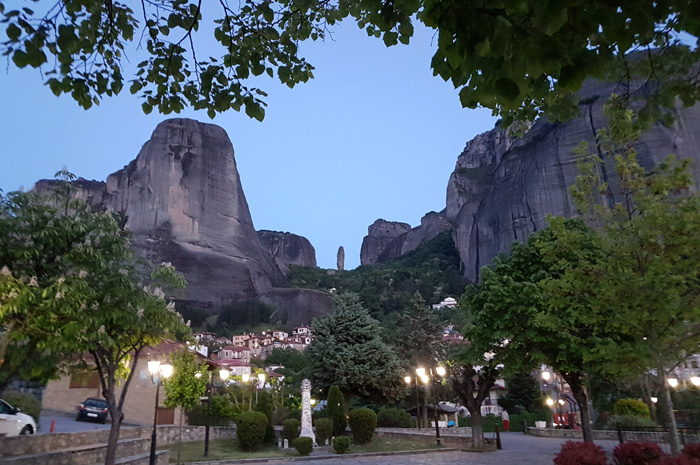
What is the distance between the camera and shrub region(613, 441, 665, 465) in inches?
355

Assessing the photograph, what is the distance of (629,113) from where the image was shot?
25.2 feet

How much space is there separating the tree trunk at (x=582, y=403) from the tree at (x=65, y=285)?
15.0m

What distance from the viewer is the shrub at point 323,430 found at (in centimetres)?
2297

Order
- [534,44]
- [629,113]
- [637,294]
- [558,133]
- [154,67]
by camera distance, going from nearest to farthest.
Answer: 1. [534,44]
2. [154,67]
3. [629,113]
4. [637,294]
5. [558,133]

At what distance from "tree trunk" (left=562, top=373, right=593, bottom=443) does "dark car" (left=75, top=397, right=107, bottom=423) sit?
2193 centimetres

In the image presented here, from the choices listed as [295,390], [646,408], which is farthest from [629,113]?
[295,390]

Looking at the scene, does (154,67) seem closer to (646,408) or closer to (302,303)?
(646,408)

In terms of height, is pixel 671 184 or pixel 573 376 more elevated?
pixel 671 184

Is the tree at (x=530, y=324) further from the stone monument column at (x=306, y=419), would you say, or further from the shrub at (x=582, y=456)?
the stone monument column at (x=306, y=419)

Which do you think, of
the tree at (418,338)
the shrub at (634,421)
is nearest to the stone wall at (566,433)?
the shrub at (634,421)

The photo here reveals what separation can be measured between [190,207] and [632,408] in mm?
75707

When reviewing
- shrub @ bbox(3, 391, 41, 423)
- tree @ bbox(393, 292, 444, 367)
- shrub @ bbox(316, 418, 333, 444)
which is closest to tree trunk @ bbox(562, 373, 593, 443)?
shrub @ bbox(316, 418, 333, 444)

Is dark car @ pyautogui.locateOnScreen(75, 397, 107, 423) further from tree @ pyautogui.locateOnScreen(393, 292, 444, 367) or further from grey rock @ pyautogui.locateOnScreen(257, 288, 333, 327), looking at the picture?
grey rock @ pyautogui.locateOnScreen(257, 288, 333, 327)

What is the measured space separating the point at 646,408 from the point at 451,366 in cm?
1111
